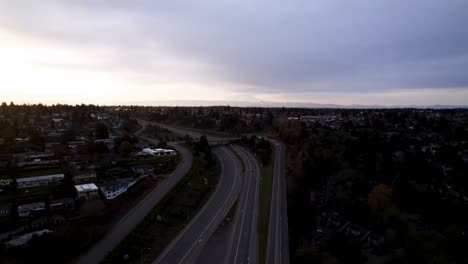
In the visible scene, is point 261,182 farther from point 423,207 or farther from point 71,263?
point 71,263

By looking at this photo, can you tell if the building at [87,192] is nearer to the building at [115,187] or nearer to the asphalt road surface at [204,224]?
the building at [115,187]

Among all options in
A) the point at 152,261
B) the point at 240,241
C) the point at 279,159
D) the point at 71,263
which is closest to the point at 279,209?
the point at 240,241

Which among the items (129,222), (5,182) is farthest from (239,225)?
(5,182)

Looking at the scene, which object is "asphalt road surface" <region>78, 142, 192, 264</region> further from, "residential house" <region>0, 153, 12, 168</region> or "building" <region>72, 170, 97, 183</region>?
"residential house" <region>0, 153, 12, 168</region>

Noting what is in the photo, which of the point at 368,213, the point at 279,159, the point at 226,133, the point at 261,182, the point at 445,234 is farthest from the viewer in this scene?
the point at 226,133

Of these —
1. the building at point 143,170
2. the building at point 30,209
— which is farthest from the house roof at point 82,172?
the building at point 30,209

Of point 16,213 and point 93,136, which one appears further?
point 93,136

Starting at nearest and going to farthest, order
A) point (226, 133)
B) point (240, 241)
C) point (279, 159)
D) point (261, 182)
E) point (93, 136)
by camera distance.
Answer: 1. point (240, 241)
2. point (261, 182)
3. point (279, 159)
4. point (93, 136)
5. point (226, 133)

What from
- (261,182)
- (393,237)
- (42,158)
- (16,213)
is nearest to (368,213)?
(393,237)
